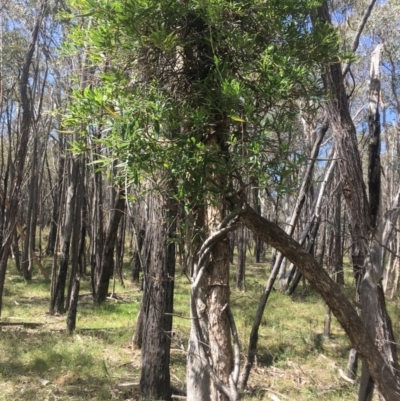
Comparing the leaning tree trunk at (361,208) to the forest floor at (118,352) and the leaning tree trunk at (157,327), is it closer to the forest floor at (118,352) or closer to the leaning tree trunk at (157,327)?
the forest floor at (118,352)

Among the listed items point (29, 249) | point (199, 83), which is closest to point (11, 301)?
point (29, 249)

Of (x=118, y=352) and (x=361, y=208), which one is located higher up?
(x=361, y=208)

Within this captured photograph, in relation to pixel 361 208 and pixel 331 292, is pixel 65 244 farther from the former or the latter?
pixel 331 292

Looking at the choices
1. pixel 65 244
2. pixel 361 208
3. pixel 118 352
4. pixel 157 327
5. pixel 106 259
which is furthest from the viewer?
pixel 106 259

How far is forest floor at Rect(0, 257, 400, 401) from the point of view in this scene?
6.43 meters

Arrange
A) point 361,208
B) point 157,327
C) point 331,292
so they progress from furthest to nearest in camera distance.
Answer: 1. point 157,327
2. point 361,208
3. point 331,292

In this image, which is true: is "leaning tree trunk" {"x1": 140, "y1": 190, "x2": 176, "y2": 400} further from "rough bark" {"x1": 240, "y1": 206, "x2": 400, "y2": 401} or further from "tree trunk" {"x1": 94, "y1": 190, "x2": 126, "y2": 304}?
"tree trunk" {"x1": 94, "y1": 190, "x2": 126, "y2": 304}

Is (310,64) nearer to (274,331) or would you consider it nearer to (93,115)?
(93,115)

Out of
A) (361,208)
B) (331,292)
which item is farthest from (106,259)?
(331,292)

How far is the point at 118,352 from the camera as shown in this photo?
26.2 ft

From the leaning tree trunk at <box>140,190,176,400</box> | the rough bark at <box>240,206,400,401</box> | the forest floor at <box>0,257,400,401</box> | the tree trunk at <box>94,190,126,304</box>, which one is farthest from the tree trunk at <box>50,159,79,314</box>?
the rough bark at <box>240,206,400,401</box>

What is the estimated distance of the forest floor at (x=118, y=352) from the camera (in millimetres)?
6434

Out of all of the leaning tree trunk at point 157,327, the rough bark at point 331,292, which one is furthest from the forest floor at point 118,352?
the rough bark at point 331,292

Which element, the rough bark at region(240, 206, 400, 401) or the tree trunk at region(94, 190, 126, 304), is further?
the tree trunk at region(94, 190, 126, 304)
